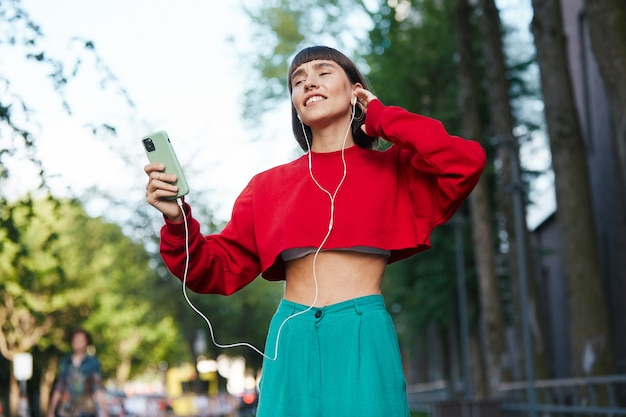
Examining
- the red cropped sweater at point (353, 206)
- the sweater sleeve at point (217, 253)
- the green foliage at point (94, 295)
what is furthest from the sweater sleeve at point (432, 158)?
the green foliage at point (94, 295)

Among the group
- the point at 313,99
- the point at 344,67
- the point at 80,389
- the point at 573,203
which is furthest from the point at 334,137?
the point at 573,203

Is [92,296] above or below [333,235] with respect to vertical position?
above

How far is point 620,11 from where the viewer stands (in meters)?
13.8

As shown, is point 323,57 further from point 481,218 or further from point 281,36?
point 281,36

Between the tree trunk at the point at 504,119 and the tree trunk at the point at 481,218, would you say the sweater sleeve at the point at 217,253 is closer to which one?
the tree trunk at the point at 504,119

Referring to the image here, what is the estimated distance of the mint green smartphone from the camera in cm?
368

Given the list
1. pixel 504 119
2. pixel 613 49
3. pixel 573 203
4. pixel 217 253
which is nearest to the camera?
pixel 217 253

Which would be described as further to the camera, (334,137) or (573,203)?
(573,203)

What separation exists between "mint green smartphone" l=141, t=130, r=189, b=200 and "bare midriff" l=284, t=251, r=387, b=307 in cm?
50

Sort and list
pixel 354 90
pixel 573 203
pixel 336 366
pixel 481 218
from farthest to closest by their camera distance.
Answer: pixel 481 218 < pixel 573 203 < pixel 354 90 < pixel 336 366

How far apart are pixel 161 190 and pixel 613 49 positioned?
10.9 metres

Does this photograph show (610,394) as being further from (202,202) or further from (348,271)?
(202,202)

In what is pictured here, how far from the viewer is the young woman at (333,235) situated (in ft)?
11.8

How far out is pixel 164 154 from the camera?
370 cm
